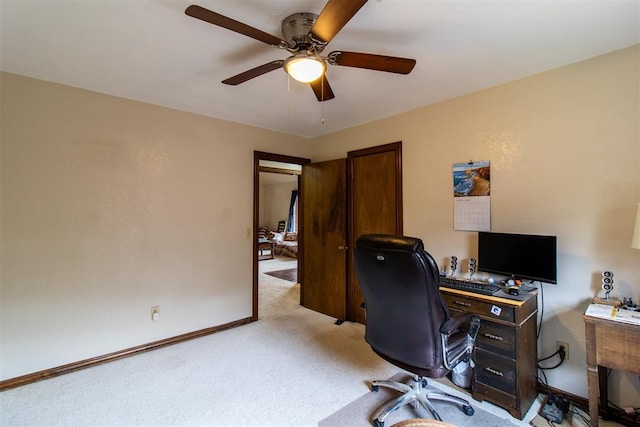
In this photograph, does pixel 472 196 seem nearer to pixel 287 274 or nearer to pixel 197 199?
pixel 197 199

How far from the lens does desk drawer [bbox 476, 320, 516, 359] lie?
1.96 m

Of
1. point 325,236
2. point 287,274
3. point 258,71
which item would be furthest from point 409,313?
point 287,274

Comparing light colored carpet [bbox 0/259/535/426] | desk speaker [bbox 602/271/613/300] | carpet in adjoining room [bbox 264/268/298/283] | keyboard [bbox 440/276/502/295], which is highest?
desk speaker [bbox 602/271/613/300]

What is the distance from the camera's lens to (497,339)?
203 centimetres

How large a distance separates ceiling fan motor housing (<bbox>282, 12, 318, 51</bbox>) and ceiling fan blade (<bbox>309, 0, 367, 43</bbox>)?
160 millimetres

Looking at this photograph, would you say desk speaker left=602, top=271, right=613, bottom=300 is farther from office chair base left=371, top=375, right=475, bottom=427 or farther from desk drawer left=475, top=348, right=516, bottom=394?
office chair base left=371, top=375, right=475, bottom=427

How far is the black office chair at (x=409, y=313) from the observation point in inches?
64.4

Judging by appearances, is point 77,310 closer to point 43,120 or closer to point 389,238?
point 43,120

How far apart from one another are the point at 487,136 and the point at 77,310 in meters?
3.86

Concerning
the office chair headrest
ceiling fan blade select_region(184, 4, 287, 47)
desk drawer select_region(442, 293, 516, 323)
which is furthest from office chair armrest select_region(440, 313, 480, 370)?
ceiling fan blade select_region(184, 4, 287, 47)

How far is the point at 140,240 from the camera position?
292cm

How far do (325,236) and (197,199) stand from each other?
1.64 metres

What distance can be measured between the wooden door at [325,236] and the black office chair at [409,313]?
1.84 m

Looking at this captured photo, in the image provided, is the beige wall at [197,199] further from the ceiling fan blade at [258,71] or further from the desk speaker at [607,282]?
the ceiling fan blade at [258,71]
